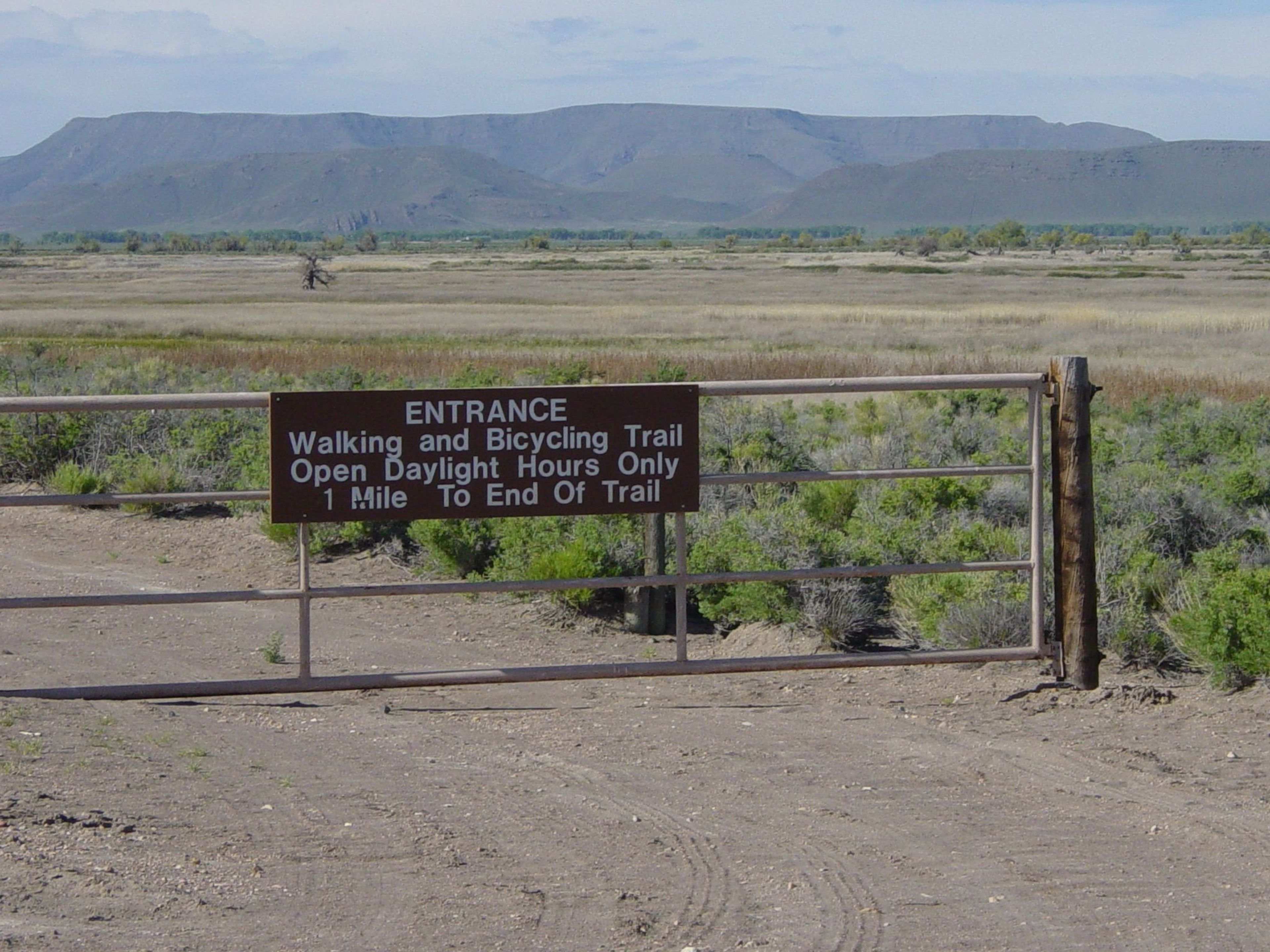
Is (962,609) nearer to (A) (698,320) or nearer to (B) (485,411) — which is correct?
(B) (485,411)

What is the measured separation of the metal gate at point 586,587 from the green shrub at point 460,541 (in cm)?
283

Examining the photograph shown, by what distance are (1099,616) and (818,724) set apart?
7.58 feet

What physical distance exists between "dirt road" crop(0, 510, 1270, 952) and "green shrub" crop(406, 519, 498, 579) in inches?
74.8

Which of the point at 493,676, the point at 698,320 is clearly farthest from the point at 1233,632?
the point at 698,320

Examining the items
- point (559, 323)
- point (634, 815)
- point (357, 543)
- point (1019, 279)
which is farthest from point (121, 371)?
point (1019, 279)

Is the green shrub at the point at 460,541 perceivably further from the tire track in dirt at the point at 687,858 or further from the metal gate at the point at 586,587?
the tire track in dirt at the point at 687,858

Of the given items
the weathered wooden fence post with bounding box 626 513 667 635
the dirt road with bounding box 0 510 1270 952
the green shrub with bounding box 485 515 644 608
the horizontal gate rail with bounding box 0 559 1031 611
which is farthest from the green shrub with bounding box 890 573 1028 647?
the green shrub with bounding box 485 515 644 608

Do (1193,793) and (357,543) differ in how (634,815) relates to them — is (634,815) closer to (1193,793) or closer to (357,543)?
(1193,793)

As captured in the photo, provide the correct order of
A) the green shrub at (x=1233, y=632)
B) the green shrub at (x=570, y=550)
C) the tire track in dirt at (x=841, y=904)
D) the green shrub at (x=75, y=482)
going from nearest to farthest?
the tire track in dirt at (x=841, y=904) < the green shrub at (x=1233, y=632) < the green shrub at (x=570, y=550) < the green shrub at (x=75, y=482)

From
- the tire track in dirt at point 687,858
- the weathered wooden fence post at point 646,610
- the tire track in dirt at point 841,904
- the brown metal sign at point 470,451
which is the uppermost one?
the brown metal sign at point 470,451

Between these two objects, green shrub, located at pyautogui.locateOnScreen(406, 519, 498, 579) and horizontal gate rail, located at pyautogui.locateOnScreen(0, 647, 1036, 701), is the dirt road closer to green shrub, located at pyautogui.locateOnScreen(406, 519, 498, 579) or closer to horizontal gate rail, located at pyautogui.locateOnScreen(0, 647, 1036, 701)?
horizontal gate rail, located at pyautogui.locateOnScreen(0, 647, 1036, 701)

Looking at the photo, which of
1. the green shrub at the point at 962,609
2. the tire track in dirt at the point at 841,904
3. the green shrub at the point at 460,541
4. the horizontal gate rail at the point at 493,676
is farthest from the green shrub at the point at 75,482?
the tire track in dirt at the point at 841,904

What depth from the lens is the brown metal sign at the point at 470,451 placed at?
6.12m

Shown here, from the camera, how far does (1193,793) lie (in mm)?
5379
